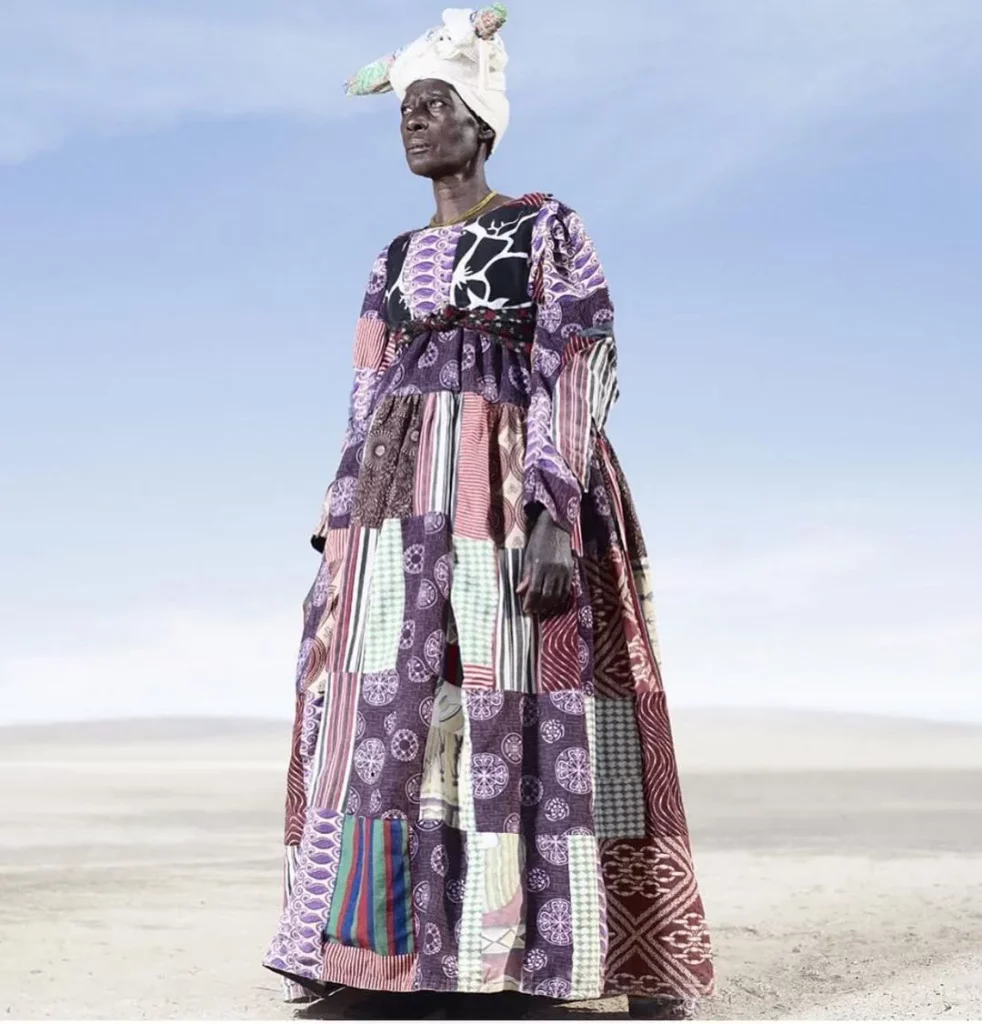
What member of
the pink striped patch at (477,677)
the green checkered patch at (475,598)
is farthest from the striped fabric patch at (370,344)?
the pink striped patch at (477,677)

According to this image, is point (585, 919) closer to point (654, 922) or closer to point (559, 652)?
point (654, 922)

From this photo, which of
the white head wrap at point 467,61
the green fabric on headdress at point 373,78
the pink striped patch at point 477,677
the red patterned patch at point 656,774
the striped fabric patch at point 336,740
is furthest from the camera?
the green fabric on headdress at point 373,78

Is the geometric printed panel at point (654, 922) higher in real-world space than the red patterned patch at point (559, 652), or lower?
lower

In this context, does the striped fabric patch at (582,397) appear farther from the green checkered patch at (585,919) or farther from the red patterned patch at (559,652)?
the green checkered patch at (585,919)

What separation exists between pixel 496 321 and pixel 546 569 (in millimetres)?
709

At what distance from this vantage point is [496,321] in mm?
4129

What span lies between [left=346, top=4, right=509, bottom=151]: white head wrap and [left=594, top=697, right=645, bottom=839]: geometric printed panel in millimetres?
1568

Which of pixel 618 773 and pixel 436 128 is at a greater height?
pixel 436 128

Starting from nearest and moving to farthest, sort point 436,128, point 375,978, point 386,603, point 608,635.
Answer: point 375,978
point 386,603
point 608,635
point 436,128

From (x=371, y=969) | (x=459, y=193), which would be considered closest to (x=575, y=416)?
(x=459, y=193)

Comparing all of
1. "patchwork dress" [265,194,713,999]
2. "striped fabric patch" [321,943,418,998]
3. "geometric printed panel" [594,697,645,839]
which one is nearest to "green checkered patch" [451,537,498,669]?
"patchwork dress" [265,194,713,999]

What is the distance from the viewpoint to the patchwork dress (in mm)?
3727

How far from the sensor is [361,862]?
377 centimetres

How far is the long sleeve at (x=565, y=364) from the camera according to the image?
12.7 ft
